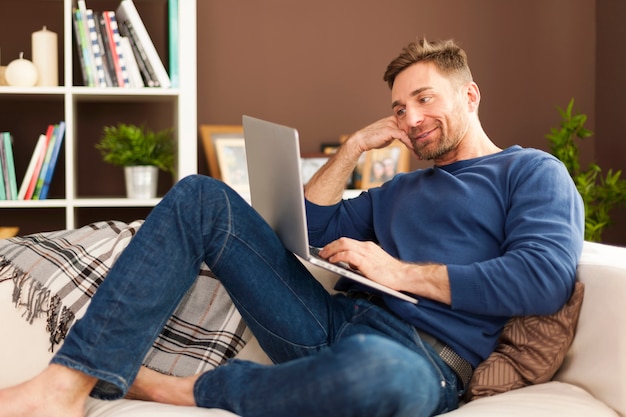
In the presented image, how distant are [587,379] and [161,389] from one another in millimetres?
842

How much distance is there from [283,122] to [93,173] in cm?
80

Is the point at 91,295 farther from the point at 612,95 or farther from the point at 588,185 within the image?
the point at 612,95

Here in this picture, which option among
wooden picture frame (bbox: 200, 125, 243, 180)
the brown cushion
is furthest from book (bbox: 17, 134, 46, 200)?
the brown cushion

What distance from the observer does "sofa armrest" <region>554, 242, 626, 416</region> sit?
1.48 m

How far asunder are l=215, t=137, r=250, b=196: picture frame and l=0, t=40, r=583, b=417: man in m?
1.19

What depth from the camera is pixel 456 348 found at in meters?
1.59

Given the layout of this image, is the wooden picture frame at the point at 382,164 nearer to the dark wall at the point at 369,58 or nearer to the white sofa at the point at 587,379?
the dark wall at the point at 369,58

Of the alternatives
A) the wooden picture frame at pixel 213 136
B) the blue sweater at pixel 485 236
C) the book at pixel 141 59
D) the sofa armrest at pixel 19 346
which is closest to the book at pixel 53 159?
the book at pixel 141 59

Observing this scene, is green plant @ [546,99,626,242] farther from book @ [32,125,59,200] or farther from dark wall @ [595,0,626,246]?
book @ [32,125,59,200]

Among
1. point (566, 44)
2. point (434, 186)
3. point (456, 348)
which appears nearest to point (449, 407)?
point (456, 348)

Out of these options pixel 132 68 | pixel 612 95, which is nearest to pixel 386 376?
pixel 132 68

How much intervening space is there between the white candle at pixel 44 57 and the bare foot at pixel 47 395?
5.58 feet

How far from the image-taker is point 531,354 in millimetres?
1573

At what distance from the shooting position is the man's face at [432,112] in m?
1.91
